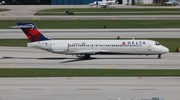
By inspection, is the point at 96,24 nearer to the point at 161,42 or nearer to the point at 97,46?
the point at 161,42

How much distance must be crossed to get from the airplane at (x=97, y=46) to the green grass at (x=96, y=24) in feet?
122

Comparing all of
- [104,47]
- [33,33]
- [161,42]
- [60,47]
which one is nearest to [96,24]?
[161,42]

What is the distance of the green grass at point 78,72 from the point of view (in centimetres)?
4303

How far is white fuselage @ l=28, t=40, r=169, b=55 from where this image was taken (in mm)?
55875

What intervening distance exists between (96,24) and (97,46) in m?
42.3

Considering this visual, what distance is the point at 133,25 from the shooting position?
9631 centimetres

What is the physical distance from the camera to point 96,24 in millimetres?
98375
